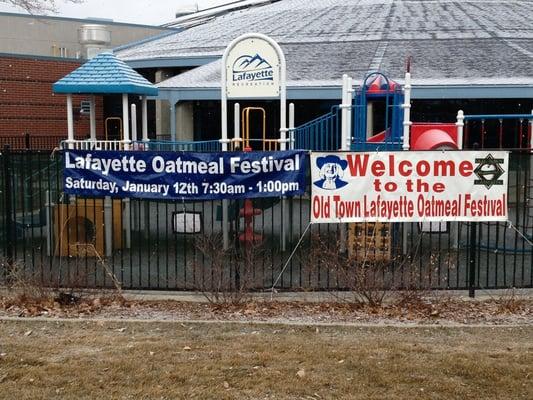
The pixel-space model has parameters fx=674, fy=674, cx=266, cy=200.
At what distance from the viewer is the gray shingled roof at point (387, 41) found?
1853cm

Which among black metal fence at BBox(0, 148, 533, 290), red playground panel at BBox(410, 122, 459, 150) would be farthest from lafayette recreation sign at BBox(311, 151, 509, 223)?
red playground panel at BBox(410, 122, 459, 150)

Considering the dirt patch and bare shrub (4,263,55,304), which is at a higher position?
bare shrub (4,263,55,304)

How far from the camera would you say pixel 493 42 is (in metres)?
21.4

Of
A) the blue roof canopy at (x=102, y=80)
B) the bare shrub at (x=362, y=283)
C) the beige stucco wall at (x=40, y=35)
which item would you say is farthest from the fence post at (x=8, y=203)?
the beige stucco wall at (x=40, y=35)

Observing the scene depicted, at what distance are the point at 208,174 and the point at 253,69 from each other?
3652 millimetres

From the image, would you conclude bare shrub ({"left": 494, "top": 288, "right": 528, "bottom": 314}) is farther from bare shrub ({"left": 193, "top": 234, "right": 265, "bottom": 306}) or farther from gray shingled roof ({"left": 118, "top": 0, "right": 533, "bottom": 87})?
gray shingled roof ({"left": 118, "top": 0, "right": 533, "bottom": 87})

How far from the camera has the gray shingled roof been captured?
18.5 metres

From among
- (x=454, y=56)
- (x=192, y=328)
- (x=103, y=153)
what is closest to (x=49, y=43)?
(x=454, y=56)

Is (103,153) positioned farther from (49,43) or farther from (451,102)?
→ (49,43)

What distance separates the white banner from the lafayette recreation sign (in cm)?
356

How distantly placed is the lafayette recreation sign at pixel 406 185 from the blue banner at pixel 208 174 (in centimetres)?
35

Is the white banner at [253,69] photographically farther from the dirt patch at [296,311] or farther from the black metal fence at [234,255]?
the dirt patch at [296,311]

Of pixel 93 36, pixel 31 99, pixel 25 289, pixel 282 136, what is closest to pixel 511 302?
pixel 282 136

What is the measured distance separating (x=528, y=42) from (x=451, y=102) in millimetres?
4129
